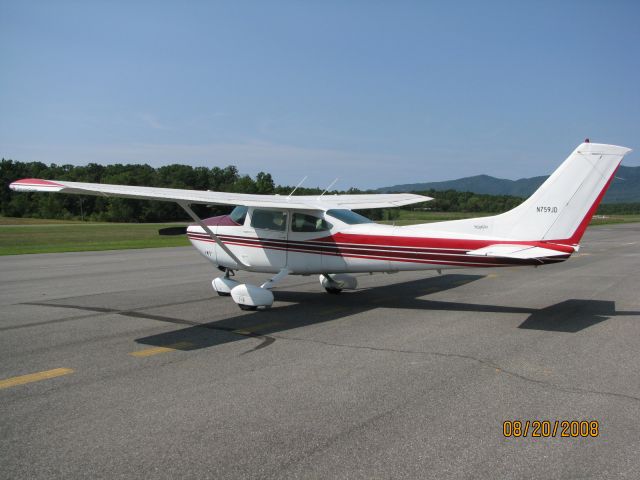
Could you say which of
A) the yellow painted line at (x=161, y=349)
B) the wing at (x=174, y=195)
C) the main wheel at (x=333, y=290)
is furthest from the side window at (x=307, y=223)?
the yellow painted line at (x=161, y=349)

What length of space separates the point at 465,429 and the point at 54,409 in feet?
12.2

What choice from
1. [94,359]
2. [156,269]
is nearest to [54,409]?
Answer: [94,359]

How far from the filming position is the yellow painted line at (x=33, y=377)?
561 centimetres

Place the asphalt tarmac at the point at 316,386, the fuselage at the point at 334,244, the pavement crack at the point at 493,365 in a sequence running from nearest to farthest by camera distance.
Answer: the asphalt tarmac at the point at 316,386 < the pavement crack at the point at 493,365 < the fuselage at the point at 334,244

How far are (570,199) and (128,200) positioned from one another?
90.3 meters

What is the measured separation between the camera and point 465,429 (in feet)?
14.2

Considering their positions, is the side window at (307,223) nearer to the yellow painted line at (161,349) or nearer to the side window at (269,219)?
the side window at (269,219)

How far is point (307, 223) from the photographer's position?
1037cm

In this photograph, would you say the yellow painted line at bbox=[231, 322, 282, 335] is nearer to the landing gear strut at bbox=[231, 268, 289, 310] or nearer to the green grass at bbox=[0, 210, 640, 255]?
the landing gear strut at bbox=[231, 268, 289, 310]

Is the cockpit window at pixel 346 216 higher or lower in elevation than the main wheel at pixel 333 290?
higher

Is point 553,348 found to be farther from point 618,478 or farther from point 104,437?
point 104,437

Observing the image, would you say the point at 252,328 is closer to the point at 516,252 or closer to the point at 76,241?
the point at 516,252
